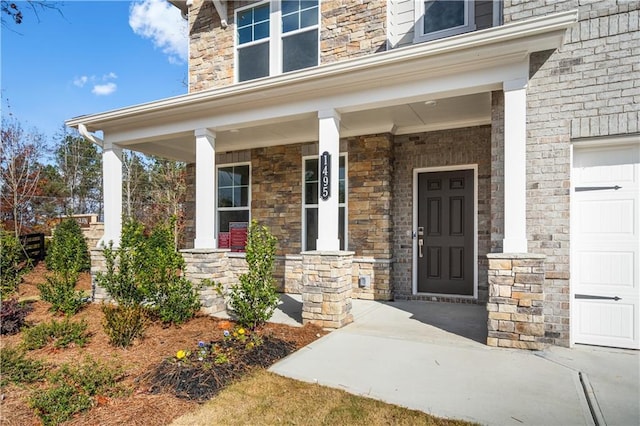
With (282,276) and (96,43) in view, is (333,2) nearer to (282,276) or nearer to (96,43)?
(282,276)

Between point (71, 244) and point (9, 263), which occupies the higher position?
point (71, 244)

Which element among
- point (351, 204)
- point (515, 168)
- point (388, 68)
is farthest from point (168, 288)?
point (515, 168)

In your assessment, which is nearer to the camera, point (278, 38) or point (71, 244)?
point (278, 38)

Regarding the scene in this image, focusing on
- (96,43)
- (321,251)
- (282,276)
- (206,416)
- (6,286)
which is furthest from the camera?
(96,43)

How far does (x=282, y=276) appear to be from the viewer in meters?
7.41

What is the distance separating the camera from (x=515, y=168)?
152 inches

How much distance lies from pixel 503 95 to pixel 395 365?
10.4 ft

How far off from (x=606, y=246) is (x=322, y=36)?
5.47m

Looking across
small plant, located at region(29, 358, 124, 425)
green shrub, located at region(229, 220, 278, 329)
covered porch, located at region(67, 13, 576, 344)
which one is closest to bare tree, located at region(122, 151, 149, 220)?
covered porch, located at region(67, 13, 576, 344)

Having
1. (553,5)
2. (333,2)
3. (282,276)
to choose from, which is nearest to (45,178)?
(282,276)

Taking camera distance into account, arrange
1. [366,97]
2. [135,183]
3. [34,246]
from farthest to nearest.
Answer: [135,183] < [34,246] < [366,97]

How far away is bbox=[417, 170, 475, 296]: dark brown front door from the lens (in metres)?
6.11

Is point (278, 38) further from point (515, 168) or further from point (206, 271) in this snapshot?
point (515, 168)

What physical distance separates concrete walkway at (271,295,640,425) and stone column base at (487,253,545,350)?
13 cm
